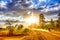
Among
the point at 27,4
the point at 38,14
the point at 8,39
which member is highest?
the point at 27,4

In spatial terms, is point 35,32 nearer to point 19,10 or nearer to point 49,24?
point 49,24

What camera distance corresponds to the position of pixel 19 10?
332cm

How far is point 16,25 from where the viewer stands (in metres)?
3.25

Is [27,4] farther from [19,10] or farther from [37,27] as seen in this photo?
[37,27]

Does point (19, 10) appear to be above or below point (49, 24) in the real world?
above

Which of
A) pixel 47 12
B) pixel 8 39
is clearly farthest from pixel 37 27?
pixel 8 39

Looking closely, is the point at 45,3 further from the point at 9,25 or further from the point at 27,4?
the point at 9,25

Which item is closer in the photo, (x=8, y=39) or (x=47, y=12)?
(x=8, y=39)

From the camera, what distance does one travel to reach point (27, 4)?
3322 millimetres

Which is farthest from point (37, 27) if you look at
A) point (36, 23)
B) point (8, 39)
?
point (8, 39)

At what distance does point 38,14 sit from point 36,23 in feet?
0.65

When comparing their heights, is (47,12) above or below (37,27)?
above

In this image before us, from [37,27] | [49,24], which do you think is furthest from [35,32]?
[49,24]

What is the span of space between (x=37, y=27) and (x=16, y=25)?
437 millimetres
